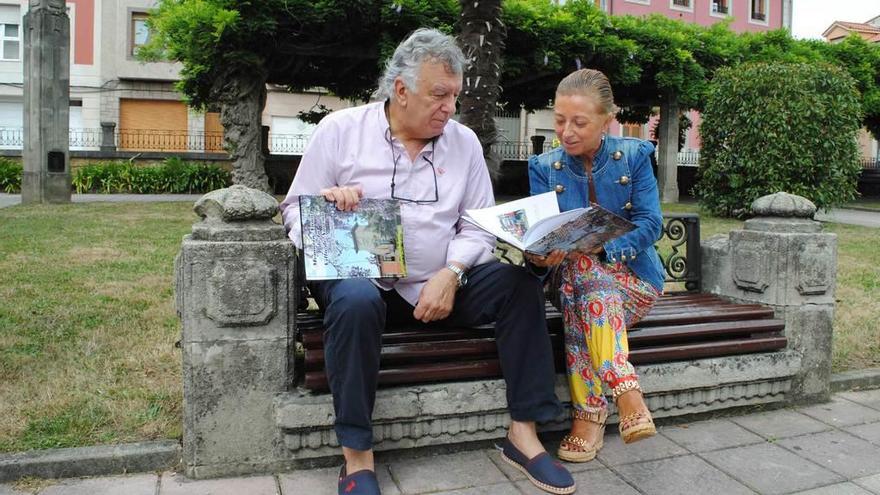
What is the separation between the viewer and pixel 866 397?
149 inches

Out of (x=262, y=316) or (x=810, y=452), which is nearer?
(x=262, y=316)

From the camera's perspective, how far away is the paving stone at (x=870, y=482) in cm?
273

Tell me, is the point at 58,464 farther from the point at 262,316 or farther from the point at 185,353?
the point at 262,316

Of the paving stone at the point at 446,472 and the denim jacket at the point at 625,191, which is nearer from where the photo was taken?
the paving stone at the point at 446,472

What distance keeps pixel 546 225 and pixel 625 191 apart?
0.71m

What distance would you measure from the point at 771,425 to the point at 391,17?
11.7 metres

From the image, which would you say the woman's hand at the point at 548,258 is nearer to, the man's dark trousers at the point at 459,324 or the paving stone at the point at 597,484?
the man's dark trousers at the point at 459,324

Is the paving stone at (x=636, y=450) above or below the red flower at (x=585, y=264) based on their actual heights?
below

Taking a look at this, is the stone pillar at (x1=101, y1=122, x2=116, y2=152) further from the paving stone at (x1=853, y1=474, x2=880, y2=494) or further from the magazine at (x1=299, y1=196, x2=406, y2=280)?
the paving stone at (x1=853, y1=474, x2=880, y2=494)

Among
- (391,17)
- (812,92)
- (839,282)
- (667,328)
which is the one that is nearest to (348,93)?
(391,17)

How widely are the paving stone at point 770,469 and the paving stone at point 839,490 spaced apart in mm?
29

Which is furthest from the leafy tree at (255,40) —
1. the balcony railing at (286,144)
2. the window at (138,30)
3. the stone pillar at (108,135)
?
the window at (138,30)

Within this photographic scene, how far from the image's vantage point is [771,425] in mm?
3393

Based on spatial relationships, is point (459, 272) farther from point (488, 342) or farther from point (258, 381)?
point (258, 381)
